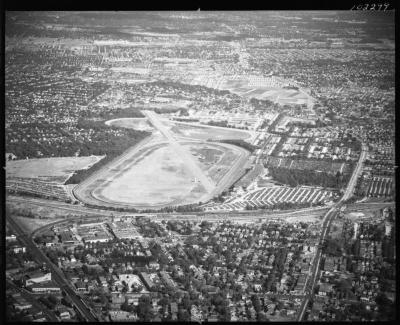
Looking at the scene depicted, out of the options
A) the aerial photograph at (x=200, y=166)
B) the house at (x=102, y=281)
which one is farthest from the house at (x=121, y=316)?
the house at (x=102, y=281)

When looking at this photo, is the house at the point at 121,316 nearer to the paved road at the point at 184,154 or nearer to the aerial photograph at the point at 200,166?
the aerial photograph at the point at 200,166

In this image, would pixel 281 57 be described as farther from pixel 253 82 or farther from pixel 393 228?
pixel 393 228

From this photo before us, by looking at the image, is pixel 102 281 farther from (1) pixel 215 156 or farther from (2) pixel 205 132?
(2) pixel 205 132

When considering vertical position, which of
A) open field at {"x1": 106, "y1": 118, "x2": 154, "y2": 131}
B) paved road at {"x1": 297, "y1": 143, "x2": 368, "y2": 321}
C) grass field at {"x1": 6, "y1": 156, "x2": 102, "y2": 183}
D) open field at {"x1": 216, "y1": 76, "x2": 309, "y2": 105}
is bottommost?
paved road at {"x1": 297, "y1": 143, "x2": 368, "y2": 321}

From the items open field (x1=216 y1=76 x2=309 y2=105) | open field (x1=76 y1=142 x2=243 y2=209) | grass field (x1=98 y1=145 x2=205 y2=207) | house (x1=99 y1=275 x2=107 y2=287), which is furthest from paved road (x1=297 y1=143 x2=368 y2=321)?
house (x1=99 y1=275 x2=107 y2=287)

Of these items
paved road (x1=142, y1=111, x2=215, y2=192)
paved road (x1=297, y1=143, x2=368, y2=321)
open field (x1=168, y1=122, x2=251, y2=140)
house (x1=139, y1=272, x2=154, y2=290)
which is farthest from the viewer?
open field (x1=168, y1=122, x2=251, y2=140)

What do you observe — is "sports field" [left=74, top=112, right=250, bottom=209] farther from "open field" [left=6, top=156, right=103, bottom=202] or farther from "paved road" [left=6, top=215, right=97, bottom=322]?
"paved road" [left=6, top=215, right=97, bottom=322]
